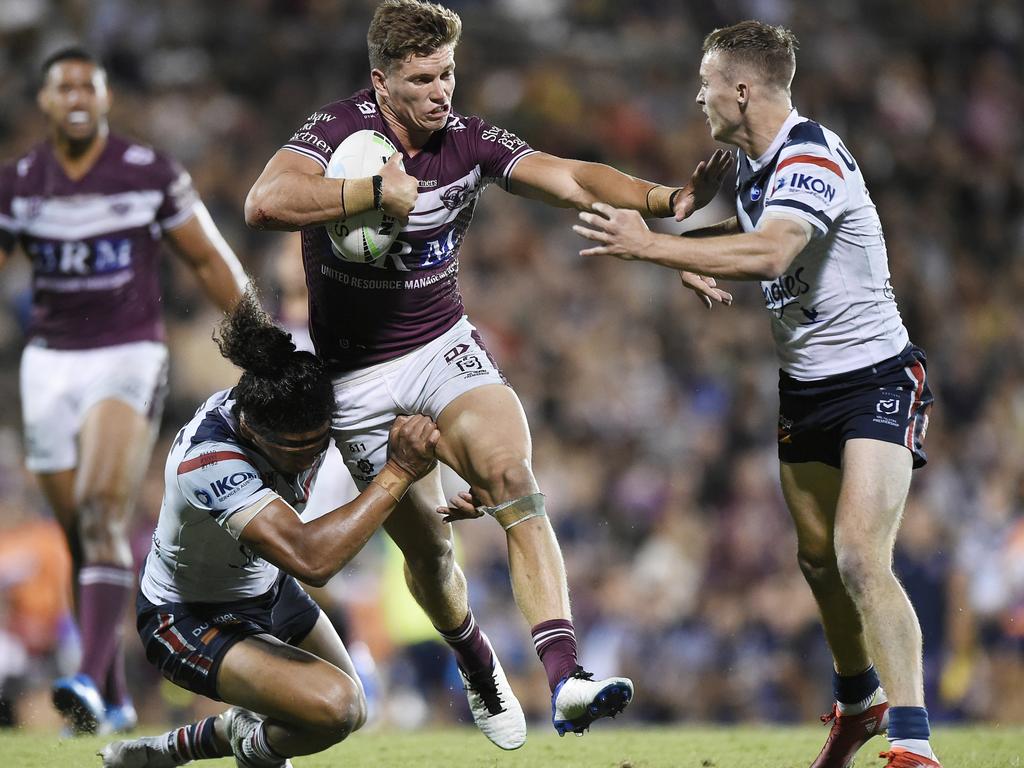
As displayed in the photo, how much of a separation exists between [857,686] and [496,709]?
62.0 inches

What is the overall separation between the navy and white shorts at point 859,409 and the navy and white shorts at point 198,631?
2290 millimetres

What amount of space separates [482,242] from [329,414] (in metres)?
9.52

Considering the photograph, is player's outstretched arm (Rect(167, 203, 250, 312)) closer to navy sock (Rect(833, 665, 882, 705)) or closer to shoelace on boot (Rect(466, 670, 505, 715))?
shoelace on boot (Rect(466, 670, 505, 715))

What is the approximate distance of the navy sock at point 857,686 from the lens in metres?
5.91

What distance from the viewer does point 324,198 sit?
5.29 meters

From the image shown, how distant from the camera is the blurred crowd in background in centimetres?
1118

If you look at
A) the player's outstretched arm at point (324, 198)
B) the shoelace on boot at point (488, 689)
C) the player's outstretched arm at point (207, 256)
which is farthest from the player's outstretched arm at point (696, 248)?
the player's outstretched arm at point (207, 256)

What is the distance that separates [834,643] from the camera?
5977 mm

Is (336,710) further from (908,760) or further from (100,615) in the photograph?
(100,615)

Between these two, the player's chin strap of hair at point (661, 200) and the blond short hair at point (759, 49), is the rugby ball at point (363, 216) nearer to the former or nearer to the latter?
the player's chin strap of hair at point (661, 200)

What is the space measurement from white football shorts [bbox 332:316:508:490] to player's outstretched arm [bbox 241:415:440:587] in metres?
0.55

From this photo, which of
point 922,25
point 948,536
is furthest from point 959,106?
point 948,536

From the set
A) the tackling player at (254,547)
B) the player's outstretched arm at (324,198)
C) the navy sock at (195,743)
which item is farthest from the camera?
the navy sock at (195,743)

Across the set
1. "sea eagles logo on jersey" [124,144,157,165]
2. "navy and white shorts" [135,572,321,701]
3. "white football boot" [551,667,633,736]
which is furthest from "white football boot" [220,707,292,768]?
"sea eagles logo on jersey" [124,144,157,165]
